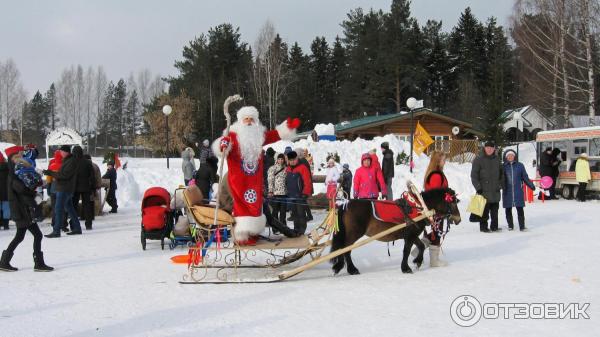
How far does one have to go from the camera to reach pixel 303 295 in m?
6.08

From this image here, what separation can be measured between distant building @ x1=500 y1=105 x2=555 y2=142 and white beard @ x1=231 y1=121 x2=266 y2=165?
131 feet

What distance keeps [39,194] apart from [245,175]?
6.63 metres

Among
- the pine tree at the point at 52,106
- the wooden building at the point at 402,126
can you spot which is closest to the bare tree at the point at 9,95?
the pine tree at the point at 52,106

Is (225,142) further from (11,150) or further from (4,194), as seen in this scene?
(4,194)

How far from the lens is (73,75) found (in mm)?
69875

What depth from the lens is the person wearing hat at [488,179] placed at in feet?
35.8

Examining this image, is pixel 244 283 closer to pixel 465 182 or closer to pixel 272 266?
pixel 272 266

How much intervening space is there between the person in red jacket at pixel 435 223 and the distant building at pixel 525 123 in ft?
124

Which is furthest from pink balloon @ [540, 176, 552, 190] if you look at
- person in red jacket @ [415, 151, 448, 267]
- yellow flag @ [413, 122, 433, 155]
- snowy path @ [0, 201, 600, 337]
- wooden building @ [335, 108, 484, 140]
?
wooden building @ [335, 108, 484, 140]

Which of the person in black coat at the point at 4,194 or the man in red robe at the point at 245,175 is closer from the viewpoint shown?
the man in red robe at the point at 245,175

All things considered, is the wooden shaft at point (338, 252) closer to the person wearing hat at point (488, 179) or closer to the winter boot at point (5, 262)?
the winter boot at point (5, 262)

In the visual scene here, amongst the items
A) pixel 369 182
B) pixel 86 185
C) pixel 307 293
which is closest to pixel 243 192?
pixel 307 293

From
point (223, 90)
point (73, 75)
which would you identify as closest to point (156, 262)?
point (223, 90)

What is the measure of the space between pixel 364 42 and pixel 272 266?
45222 mm
